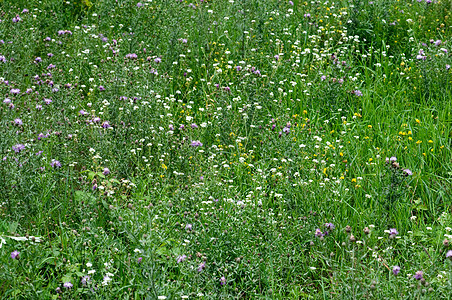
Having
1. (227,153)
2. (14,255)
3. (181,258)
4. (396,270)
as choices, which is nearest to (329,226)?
(396,270)

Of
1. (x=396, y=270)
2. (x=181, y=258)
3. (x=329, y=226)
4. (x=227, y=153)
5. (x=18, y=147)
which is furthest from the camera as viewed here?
(x=227, y=153)

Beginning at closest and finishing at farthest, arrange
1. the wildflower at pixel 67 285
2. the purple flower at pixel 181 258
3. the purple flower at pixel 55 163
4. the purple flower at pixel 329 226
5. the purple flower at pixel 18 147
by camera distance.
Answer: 1. the wildflower at pixel 67 285
2. the purple flower at pixel 181 258
3. the purple flower at pixel 329 226
4. the purple flower at pixel 18 147
5. the purple flower at pixel 55 163

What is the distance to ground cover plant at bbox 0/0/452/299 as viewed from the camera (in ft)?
10.6

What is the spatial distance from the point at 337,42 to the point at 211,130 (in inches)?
95.5

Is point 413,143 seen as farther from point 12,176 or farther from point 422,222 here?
→ point 12,176

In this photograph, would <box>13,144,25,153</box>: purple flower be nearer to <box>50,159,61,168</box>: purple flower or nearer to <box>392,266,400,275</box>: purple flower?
<box>50,159,61,168</box>: purple flower

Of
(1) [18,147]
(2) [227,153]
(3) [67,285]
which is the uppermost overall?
(1) [18,147]

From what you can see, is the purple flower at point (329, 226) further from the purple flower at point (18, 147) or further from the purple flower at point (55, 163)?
the purple flower at point (18, 147)

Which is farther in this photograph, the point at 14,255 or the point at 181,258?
the point at 181,258

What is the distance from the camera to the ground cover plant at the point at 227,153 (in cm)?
322

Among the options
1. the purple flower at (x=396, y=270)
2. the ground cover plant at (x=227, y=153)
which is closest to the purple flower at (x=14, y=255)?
the ground cover plant at (x=227, y=153)

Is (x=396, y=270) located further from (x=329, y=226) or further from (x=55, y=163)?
(x=55, y=163)

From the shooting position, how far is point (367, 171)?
4477 millimetres

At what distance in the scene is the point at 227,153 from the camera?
4.82 metres
